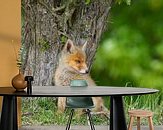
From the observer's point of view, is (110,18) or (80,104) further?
(110,18)

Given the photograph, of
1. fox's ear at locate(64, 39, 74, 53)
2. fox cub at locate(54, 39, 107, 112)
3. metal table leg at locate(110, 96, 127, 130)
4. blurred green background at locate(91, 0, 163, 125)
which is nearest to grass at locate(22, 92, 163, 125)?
blurred green background at locate(91, 0, 163, 125)

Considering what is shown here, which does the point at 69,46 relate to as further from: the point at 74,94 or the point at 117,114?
the point at 74,94

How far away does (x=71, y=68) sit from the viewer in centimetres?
542

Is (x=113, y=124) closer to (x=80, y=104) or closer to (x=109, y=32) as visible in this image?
(x=80, y=104)

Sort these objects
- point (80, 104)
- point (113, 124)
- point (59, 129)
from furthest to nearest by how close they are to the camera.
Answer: point (59, 129) → point (80, 104) → point (113, 124)

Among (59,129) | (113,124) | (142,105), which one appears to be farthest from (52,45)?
(113,124)

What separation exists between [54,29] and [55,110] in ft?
3.73

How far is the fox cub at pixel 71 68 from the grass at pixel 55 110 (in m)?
0.13

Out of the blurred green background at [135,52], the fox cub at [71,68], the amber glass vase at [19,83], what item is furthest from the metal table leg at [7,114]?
the blurred green background at [135,52]

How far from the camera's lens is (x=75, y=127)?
5.46m

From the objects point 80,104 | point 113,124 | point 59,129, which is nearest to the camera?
point 113,124

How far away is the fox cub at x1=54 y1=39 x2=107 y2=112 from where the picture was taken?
5.40 meters

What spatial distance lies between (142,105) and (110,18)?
4.26ft

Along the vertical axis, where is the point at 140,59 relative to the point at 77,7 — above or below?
below
